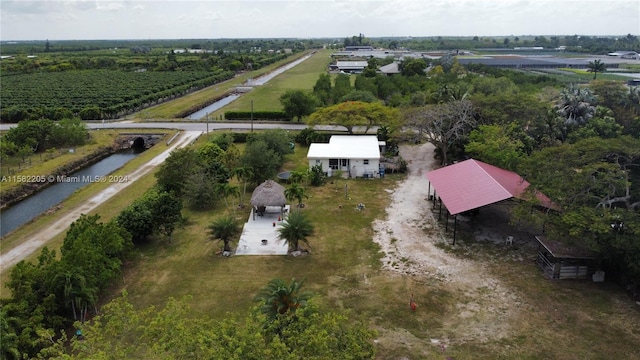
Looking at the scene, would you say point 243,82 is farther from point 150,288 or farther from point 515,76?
point 150,288

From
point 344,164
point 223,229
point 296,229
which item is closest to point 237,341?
point 296,229

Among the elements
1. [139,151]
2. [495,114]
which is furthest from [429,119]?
[139,151]

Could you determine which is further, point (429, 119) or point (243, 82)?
point (243, 82)

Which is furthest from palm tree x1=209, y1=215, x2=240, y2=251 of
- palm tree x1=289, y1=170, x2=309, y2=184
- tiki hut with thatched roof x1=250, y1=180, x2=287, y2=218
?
palm tree x1=289, y1=170, x2=309, y2=184

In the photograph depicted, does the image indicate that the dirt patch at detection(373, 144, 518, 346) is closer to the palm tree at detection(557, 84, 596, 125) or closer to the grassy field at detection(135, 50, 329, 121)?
the palm tree at detection(557, 84, 596, 125)

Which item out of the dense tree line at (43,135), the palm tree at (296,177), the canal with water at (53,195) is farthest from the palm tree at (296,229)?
the dense tree line at (43,135)

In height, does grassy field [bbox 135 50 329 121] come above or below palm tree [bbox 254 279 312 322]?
above

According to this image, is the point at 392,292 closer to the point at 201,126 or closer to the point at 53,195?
the point at 53,195
